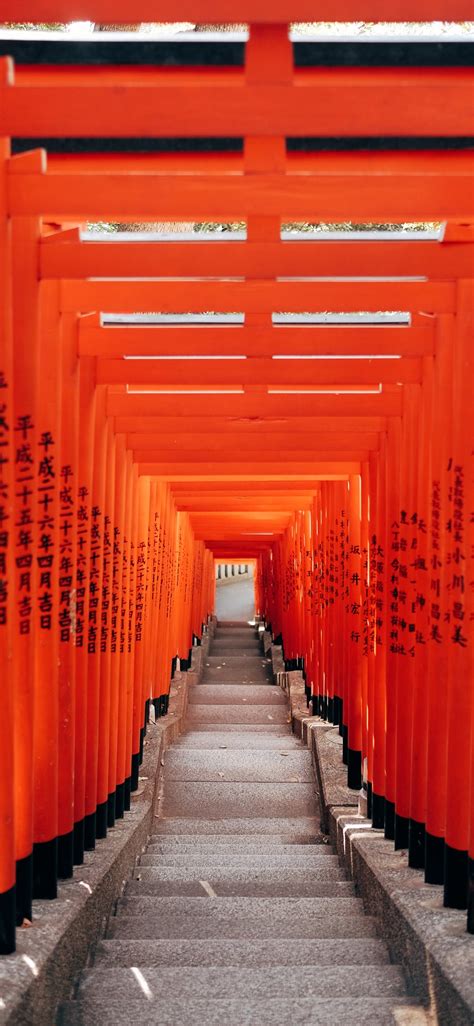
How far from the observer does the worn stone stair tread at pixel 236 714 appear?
16.6m

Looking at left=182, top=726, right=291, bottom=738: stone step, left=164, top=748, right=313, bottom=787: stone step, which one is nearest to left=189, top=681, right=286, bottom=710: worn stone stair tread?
left=182, top=726, right=291, bottom=738: stone step

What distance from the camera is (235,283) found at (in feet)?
17.1

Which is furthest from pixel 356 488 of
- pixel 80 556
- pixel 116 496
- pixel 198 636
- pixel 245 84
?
pixel 198 636

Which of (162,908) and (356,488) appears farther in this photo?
(356,488)

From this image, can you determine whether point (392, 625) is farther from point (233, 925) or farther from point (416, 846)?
point (233, 925)

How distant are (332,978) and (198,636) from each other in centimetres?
1964

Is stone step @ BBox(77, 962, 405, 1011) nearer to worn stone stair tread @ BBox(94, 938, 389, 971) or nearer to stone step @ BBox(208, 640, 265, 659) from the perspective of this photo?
worn stone stair tread @ BBox(94, 938, 389, 971)

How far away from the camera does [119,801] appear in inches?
327

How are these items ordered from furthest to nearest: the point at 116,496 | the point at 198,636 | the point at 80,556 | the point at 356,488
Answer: the point at 198,636 → the point at 356,488 → the point at 116,496 → the point at 80,556

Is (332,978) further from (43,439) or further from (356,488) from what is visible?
(356,488)

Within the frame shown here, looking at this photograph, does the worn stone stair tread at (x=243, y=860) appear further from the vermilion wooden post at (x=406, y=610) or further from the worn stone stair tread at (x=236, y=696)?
the worn stone stair tread at (x=236, y=696)

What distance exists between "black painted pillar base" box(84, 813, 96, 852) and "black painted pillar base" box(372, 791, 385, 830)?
188cm

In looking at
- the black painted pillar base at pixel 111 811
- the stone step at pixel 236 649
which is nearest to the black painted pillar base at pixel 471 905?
the black painted pillar base at pixel 111 811

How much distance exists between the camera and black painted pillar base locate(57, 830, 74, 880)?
234 inches
